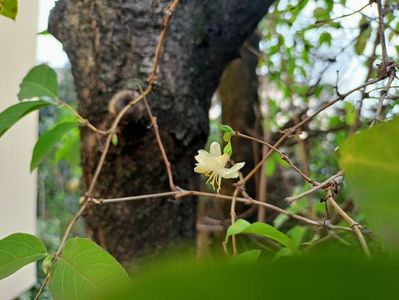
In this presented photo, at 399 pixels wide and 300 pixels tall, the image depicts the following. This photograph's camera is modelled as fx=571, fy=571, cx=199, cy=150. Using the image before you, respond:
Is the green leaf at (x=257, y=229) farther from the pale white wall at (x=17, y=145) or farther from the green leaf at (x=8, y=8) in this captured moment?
the pale white wall at (x=17, y=145)

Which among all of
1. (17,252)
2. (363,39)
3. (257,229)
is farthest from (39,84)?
(363,39)

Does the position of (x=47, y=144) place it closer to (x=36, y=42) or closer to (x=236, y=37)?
(x=236, y=37)

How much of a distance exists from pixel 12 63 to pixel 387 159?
3.72 feet

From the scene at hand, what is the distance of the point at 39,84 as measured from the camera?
65 cm

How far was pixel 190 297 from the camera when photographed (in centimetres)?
8

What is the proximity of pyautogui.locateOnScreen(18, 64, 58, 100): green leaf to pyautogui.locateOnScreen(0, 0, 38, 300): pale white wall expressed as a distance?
38 cm

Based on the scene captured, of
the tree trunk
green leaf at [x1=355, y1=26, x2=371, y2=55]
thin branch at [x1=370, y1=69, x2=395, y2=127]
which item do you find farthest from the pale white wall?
thin branch at [x1=370, y1=69, x2=395, y2=127]

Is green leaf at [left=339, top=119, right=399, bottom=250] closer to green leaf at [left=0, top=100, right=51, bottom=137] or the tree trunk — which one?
green leaf at [left=0, top=100, right=51, bottom=137]

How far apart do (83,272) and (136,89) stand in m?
0.38

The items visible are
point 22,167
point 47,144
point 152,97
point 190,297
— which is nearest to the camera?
point 190,297

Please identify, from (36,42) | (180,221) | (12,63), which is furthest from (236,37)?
(36,42)

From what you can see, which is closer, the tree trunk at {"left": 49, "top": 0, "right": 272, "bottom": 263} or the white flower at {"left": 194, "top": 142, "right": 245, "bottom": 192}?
the white flower at {"left": 194, "top": 142, "right": 245, "bottom": 192}

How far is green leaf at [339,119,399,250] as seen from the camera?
0.13 meters

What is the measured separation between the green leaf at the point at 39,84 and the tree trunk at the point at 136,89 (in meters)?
0.11
